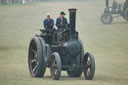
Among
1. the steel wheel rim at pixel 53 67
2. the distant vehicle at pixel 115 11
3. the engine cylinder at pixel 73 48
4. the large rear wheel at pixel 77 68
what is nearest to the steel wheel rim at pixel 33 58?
the large rear wheel at pixel 77 68

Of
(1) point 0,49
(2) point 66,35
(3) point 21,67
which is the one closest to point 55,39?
(2) point 66,35

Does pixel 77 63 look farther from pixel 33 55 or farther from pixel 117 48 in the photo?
pixel 117 48

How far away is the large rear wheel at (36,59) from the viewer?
51.5 feet

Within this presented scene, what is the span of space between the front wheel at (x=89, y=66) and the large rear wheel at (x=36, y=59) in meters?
1.22

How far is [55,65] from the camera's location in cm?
1517

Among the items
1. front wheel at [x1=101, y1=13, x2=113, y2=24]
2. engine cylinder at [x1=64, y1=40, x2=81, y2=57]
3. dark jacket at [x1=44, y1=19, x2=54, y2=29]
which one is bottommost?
front wheel at [x1=101, y1=13, x2=113, y2=24]

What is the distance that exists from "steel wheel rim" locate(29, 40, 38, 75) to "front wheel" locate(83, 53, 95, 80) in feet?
5.77

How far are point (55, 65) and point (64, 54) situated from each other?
74 cm

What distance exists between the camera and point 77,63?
15.7 meters

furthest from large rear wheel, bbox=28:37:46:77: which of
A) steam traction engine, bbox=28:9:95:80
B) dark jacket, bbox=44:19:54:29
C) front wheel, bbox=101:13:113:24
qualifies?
front wheel, bbox=101:13:113:24

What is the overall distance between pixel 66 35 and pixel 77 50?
623 millimetres

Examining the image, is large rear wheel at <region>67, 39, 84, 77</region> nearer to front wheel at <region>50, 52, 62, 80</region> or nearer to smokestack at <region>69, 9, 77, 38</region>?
smokestack at <region>69, 9, 77, 38</region>

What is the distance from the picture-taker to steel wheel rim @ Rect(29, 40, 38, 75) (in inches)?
653

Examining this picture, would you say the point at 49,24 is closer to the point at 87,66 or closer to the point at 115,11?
the point at 87,66
